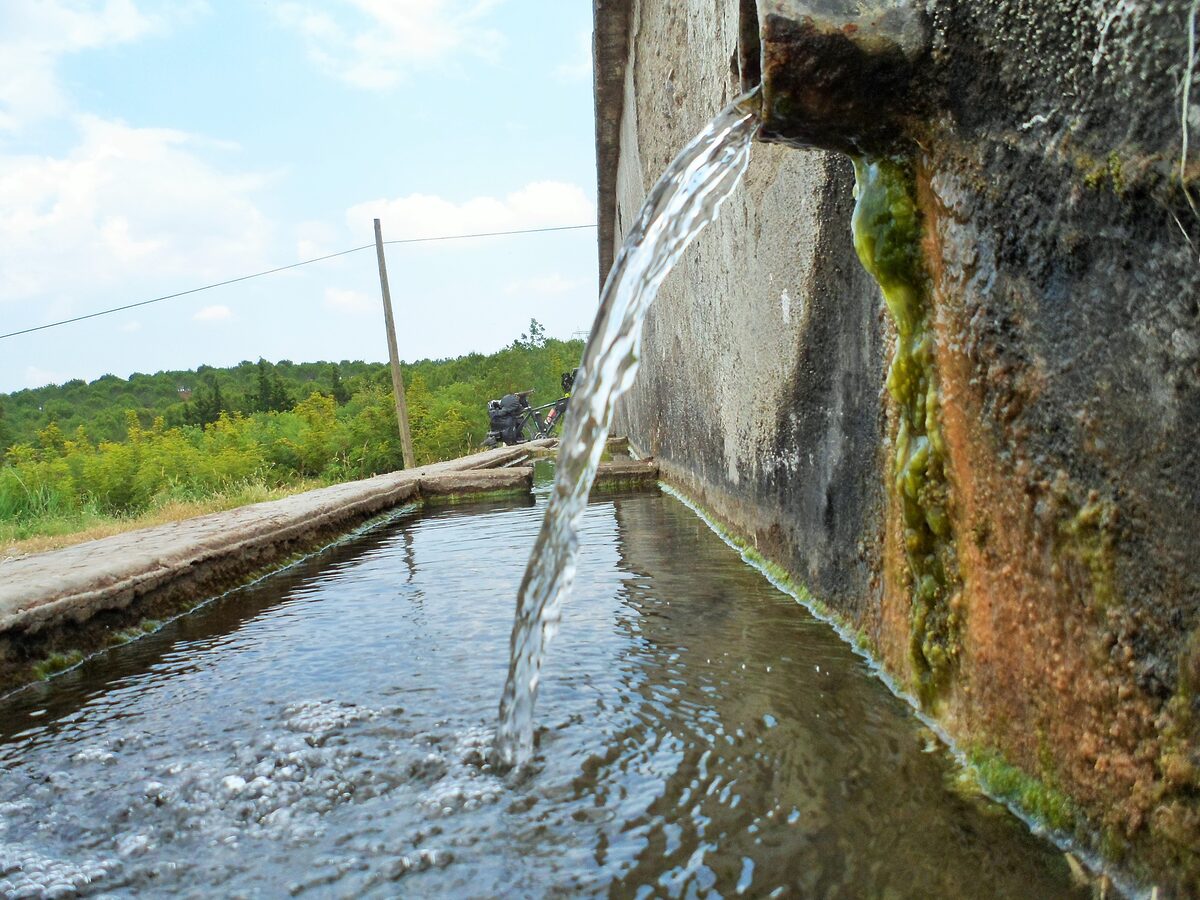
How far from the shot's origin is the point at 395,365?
48.3 feet

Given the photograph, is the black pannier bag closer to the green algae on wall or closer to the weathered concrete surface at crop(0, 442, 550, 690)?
the weathered concrete surface at crop(0, 442, 550, 690)

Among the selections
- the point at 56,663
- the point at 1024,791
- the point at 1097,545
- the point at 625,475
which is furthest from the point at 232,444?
the point at 1097,545

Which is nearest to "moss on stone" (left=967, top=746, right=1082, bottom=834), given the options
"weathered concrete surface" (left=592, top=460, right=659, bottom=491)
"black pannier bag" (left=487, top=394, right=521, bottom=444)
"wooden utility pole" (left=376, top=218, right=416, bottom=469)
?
"weathered concrete surface" (left=592, top=460, right=659, bottom=491)

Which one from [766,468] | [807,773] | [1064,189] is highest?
[1064,189]

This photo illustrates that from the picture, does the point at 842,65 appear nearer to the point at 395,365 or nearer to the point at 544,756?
the point at 544,756

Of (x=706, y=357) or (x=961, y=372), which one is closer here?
(x=961, y=372)

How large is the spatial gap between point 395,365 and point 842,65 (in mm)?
13909

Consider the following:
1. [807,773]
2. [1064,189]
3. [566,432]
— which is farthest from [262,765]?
[1064,189]

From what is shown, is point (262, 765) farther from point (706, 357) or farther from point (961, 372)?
point (706, 357)

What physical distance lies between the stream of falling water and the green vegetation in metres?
6.37

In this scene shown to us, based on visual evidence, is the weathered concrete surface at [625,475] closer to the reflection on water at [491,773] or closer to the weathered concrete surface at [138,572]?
the weathered concrete surface at [138,572]

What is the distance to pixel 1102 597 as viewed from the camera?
1035 millimetres

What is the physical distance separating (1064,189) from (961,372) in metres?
0.37

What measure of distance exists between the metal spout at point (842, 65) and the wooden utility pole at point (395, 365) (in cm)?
1270
